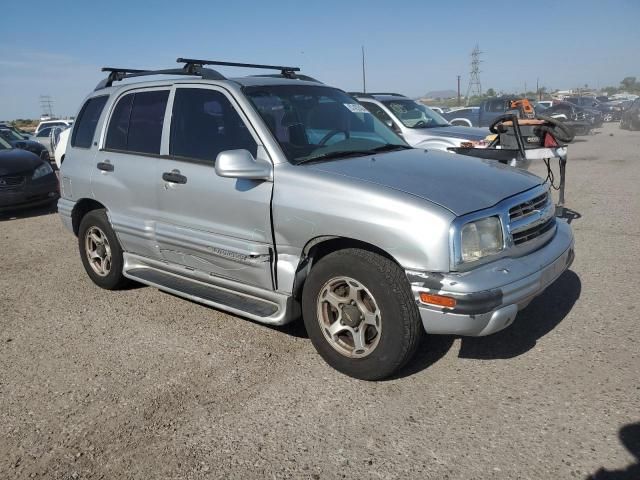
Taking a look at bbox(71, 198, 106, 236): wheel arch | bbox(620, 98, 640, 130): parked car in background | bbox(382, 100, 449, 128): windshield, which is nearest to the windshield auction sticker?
bbox(71, 198, 106, 236): wheel arch

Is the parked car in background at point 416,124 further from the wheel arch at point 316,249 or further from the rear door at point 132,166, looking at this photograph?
the wheel arch at point 316,249

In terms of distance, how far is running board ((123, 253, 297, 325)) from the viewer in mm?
3676

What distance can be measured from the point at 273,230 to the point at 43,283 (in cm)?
338

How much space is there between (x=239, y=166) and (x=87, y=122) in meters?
2.65

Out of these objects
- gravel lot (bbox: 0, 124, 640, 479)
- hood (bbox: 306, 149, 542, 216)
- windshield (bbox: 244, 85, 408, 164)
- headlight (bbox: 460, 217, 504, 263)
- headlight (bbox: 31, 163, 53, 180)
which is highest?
windshield (bbox: 244, 85, 408, 164)

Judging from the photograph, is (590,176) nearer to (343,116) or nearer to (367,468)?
(343,116)

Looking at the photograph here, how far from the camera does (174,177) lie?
4.16m

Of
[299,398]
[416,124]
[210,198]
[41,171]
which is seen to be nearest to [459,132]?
[416,124]

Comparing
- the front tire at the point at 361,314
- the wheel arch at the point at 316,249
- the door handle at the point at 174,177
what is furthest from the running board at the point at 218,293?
the door handle at the point at 174,177

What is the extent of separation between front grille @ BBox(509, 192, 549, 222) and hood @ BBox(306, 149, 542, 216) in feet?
0.29

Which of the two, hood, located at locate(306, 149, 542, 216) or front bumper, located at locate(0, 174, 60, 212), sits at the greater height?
hood, located at locate(306, 149, 542, 216)

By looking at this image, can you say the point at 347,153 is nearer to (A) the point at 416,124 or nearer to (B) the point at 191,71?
(B) the point at 191,71

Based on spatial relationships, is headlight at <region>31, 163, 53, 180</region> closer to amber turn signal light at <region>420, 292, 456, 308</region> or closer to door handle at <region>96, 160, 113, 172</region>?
door handle at <region>96, 160, 113, 172</region>

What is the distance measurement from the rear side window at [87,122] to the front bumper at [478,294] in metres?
3.63
